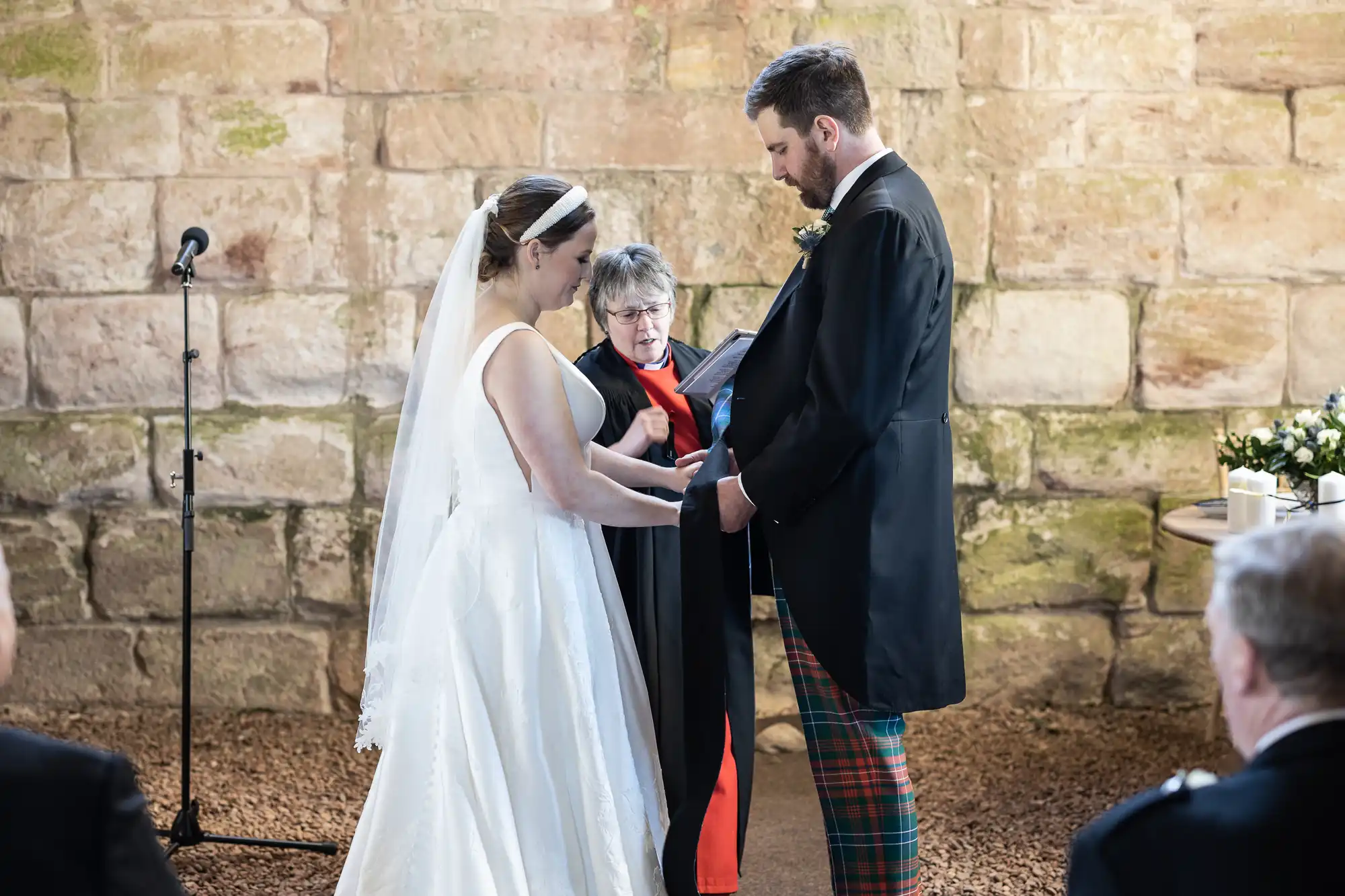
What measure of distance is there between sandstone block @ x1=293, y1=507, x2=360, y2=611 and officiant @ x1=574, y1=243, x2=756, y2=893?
1339 millimetres

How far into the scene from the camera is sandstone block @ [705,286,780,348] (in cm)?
392

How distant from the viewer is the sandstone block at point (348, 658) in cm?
Answer: 405

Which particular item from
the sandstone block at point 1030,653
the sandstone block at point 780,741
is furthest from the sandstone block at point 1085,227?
the sandstone block at point 780,741

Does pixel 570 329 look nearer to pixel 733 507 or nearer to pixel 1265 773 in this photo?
pixel 733 507

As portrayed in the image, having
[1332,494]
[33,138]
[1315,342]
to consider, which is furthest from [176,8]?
[1315,342]

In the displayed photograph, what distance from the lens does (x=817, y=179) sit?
2.34m

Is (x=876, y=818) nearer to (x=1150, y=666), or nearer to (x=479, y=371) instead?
(x=479, y=371)

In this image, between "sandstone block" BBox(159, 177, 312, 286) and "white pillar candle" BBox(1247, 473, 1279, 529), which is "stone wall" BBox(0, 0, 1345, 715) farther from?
"white pillar candle" BBox(1247, 473, 1279, 529)

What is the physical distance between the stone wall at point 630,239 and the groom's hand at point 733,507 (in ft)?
5.36

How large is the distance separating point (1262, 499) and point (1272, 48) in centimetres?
173

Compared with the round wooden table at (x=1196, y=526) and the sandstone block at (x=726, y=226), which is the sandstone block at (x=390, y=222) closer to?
the sandstone block at (x=726, y=226)

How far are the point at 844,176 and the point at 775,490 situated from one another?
606 millimetres

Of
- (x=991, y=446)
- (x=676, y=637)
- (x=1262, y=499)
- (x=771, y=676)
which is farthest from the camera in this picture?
(x=771, y=676)

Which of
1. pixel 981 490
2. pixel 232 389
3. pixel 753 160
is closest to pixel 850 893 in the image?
pixel 981 490
